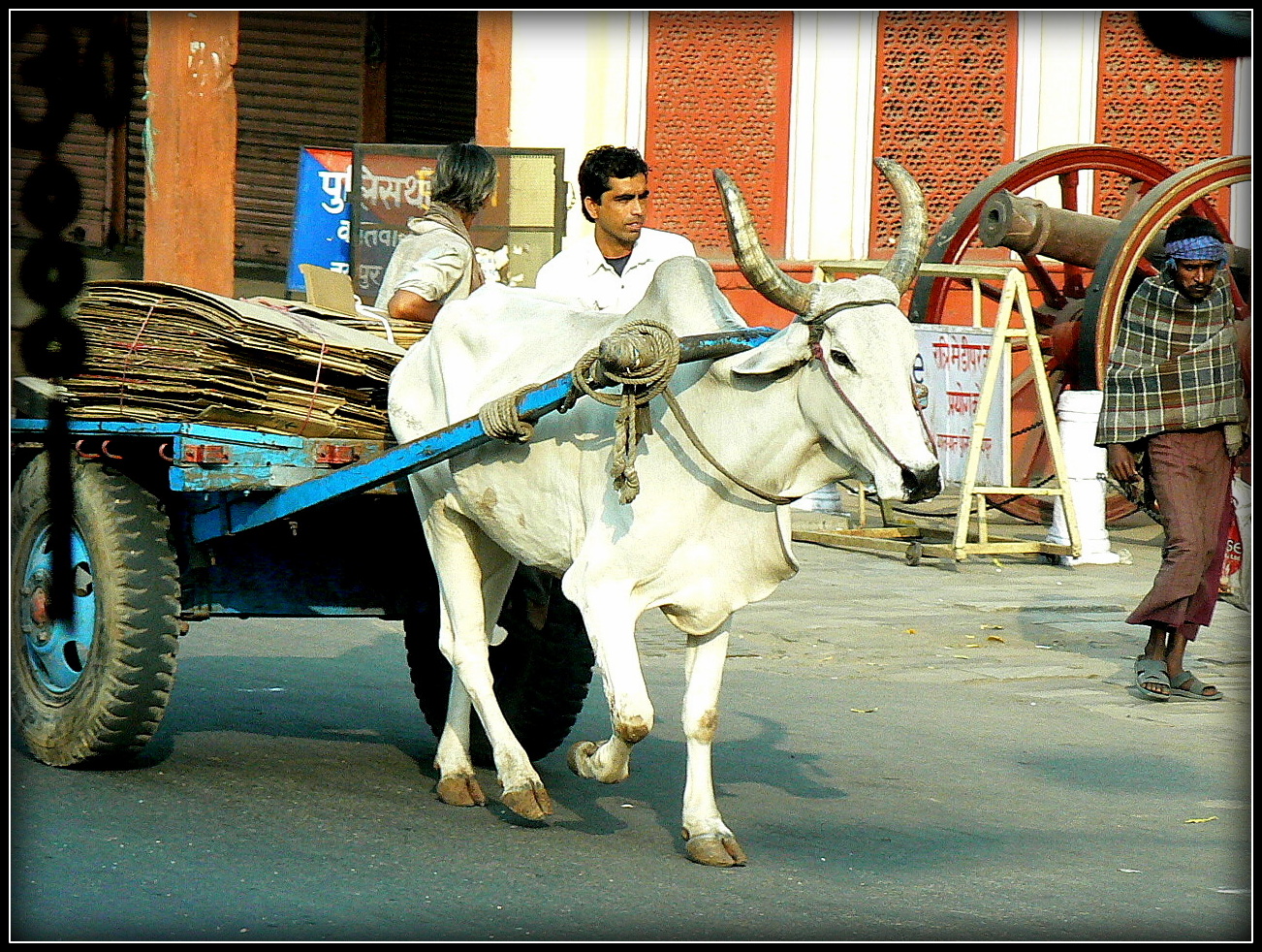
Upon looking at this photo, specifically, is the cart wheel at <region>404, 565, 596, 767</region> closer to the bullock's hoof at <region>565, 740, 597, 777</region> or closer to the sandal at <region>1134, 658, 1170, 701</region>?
the bullock's hoof at <region>565, 740, 597, 777</region>

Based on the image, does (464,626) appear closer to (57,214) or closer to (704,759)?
(704,759)

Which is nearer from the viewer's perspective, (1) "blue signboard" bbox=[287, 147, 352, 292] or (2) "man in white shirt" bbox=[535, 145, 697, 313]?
(2) "man in white shirt" bbox=[535, 145, 697, 313]

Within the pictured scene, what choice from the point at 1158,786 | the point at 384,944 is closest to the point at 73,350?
the point at 384,944

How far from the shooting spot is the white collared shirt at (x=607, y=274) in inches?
209

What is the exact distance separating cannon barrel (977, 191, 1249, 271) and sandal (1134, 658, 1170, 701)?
11.6ft

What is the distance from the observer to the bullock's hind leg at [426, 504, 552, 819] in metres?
4.93

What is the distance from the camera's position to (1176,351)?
678 centimetres

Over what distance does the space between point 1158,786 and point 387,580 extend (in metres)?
2.38

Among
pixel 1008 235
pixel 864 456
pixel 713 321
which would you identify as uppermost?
pixel 1008 235

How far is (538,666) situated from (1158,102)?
29.5 ft

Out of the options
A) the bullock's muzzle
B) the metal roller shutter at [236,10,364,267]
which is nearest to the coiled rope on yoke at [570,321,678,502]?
the bullock's muzzle

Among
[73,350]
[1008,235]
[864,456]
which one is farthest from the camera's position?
[1008,235]

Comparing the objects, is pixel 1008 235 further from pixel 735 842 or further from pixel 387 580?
pixel 735 842

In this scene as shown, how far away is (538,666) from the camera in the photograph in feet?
17.6
